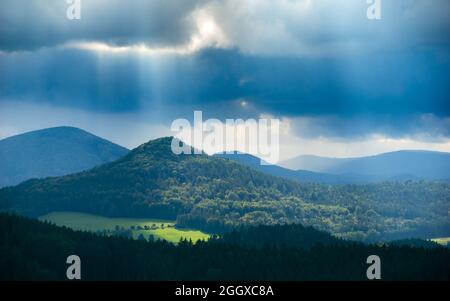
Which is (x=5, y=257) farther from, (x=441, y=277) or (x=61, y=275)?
(x=441, y=277)
